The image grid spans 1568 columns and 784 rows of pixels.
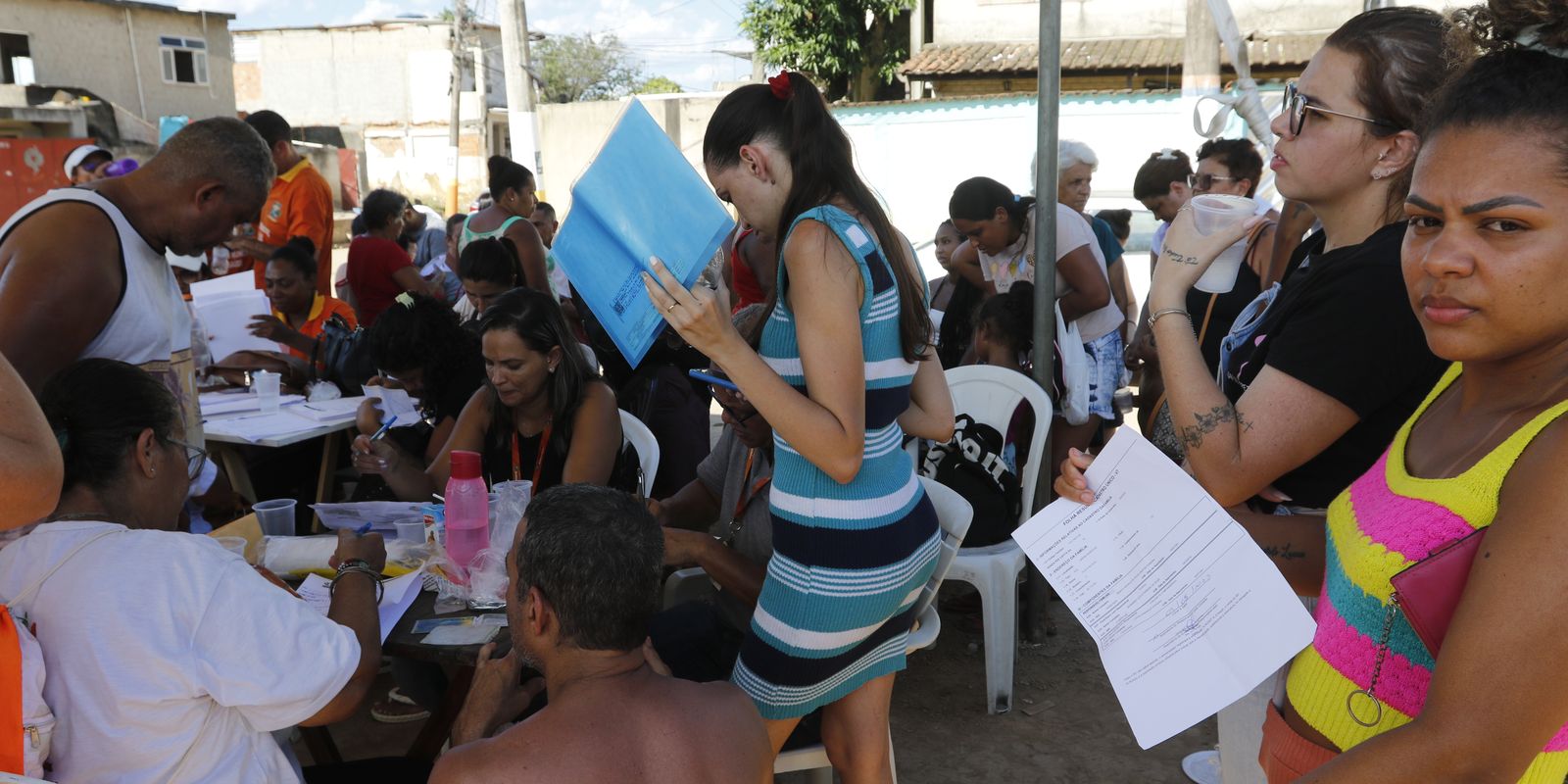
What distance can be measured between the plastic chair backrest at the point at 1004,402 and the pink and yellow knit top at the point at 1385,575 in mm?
2579

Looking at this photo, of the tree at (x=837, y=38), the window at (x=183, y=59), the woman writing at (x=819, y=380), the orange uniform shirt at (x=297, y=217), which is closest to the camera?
the woman writing at (x=819, y=380)

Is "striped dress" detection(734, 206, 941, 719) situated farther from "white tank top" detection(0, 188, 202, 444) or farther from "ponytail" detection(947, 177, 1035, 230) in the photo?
"ponytail" detection(947, 177, 1035, 230)

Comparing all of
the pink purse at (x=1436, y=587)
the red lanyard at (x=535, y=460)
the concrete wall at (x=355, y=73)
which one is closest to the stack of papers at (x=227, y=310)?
the red lanyard at (x=535, y=460)

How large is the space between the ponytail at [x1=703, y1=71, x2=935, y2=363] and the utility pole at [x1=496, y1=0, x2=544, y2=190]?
15183 millimetres

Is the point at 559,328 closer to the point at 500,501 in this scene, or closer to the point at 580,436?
the point at 580,436

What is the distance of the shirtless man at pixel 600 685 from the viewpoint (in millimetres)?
1576

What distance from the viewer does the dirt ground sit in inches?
129

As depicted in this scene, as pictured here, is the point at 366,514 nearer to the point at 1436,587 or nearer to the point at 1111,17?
the point at 1436,587

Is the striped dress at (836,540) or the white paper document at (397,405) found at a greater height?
the striped dress at (836,540)

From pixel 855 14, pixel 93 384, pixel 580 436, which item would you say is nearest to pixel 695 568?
pixel 580 436

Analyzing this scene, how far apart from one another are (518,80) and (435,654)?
1603cm

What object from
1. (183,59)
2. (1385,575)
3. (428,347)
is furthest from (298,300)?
(183,59)

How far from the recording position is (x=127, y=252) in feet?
8.41

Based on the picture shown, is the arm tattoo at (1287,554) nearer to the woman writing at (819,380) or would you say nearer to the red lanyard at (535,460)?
the woman writing at (819,380)
